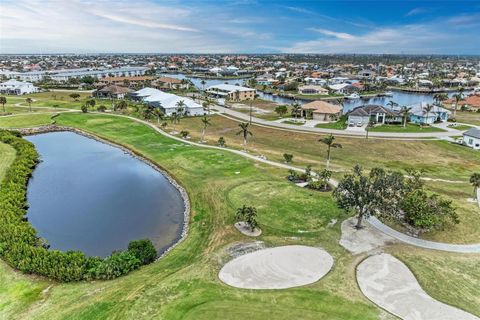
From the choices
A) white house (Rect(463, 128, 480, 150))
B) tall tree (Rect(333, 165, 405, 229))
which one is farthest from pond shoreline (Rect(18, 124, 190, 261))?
white house (Rect(463, 128, 480, 150))

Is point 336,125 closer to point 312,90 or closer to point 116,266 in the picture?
point 312,90

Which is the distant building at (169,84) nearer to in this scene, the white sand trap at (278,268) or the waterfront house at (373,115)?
the waterfront house at (373,115)

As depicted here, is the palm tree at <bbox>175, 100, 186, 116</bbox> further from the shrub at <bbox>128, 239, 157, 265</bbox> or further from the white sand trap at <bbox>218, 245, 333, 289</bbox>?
the white sand trap at <bbox>218, 245, 333, 289</bbox>

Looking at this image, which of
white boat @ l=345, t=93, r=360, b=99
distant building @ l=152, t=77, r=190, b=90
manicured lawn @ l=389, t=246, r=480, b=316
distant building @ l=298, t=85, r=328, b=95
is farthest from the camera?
distant building @ l=152, t=77, r=190, b=90

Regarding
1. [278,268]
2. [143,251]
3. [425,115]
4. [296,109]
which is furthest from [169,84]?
[278,268]

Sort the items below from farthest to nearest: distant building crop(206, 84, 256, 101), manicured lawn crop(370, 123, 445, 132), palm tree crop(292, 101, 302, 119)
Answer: distant building crop(206, 84, 256, 101)
palm tree crop(292, 101, 302, 119)
manicured lawn crop(370, 123, 445, 132)

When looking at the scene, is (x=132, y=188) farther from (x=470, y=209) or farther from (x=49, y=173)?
(x=470, y=209)

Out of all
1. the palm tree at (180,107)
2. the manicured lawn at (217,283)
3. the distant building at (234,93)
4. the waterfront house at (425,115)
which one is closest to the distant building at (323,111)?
the waterfront house at (425,115)
